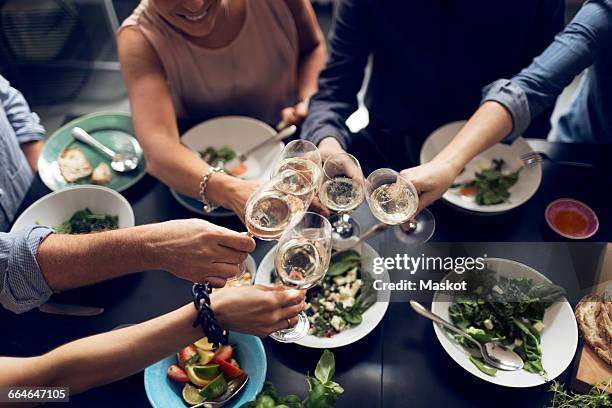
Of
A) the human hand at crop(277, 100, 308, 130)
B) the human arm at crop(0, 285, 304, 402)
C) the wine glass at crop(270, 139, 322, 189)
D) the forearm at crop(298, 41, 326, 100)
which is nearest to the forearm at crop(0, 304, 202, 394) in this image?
the human arm at crop(0, 285, 304, 402)

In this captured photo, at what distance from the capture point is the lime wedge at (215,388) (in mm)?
1220

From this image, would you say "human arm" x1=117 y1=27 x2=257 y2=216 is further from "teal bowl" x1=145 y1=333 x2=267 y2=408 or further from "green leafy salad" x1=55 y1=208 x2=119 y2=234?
"teal bowl" x1=145 y1=333 x2=267 y2=408

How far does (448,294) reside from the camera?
4.55 ft

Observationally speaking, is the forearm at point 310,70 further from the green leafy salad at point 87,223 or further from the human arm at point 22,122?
the human arm at point 22,122

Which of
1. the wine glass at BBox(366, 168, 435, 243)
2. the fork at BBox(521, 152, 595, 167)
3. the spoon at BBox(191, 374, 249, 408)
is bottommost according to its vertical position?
the spoon at BBox(191, 374, 249, 408)

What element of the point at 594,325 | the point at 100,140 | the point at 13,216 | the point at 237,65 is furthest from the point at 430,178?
the point at 13,216

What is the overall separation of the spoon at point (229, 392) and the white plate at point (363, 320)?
16 cm

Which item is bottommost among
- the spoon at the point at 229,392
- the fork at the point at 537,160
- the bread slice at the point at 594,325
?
the spoon at the point at 229,392

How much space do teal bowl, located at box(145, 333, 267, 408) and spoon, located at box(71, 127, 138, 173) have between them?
0.72m

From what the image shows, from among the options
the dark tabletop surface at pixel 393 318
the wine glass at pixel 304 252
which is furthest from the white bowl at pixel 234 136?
the wine glass at pixel 304 252

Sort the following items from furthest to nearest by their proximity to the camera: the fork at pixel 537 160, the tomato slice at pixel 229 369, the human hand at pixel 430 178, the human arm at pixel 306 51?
the human arm at pixel 306 51 → the fork at pixel 537 160 → the human hand at pixel 430 178 → the tomato slice at pixel 229 369

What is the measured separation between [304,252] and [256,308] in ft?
0.57

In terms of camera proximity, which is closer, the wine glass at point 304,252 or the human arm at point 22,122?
the wine glass at point 304,252

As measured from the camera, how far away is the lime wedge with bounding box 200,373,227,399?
122 centimetres
